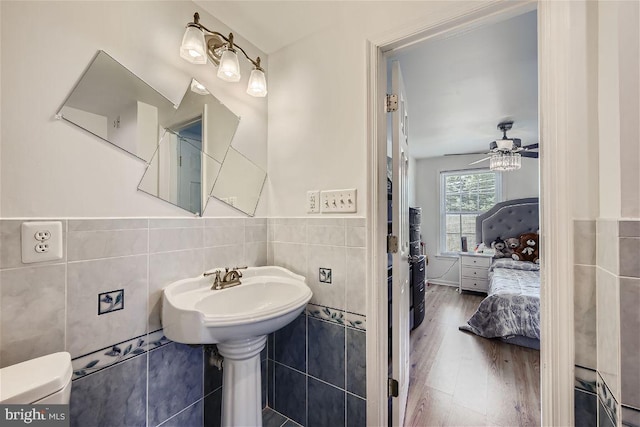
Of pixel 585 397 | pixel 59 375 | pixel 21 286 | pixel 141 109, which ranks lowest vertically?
pixel 585 397

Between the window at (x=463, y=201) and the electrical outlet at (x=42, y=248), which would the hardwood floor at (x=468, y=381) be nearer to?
the electrical outlet at (x=42, y=248)

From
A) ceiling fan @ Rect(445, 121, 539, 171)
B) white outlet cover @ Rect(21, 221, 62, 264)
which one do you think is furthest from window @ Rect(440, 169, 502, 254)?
white outlet cover @ Rect(21, 221, 62, 264)

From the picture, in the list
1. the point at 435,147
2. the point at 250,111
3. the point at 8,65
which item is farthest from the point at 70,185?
the point at 435,147

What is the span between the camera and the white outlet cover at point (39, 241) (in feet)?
2.68

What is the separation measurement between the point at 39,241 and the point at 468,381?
8.61 ft

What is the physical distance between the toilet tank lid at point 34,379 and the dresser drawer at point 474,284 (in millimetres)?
4643

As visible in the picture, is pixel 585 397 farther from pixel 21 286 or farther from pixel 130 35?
pixel 130 35

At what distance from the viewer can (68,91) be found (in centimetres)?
92

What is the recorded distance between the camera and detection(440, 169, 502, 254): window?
4.45 m

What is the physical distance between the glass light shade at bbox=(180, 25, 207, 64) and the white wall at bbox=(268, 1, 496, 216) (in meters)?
0.53

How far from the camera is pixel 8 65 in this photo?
81 centimetres

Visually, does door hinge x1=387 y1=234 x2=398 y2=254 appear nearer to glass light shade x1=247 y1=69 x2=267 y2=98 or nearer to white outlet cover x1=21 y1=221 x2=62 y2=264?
glass light shade x1=247 y1=69 x2=267 y2=98

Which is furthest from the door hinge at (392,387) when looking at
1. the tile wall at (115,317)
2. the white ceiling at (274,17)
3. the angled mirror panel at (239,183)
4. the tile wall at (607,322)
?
the white ceiling at (274,17)

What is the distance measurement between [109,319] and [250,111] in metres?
1.25
